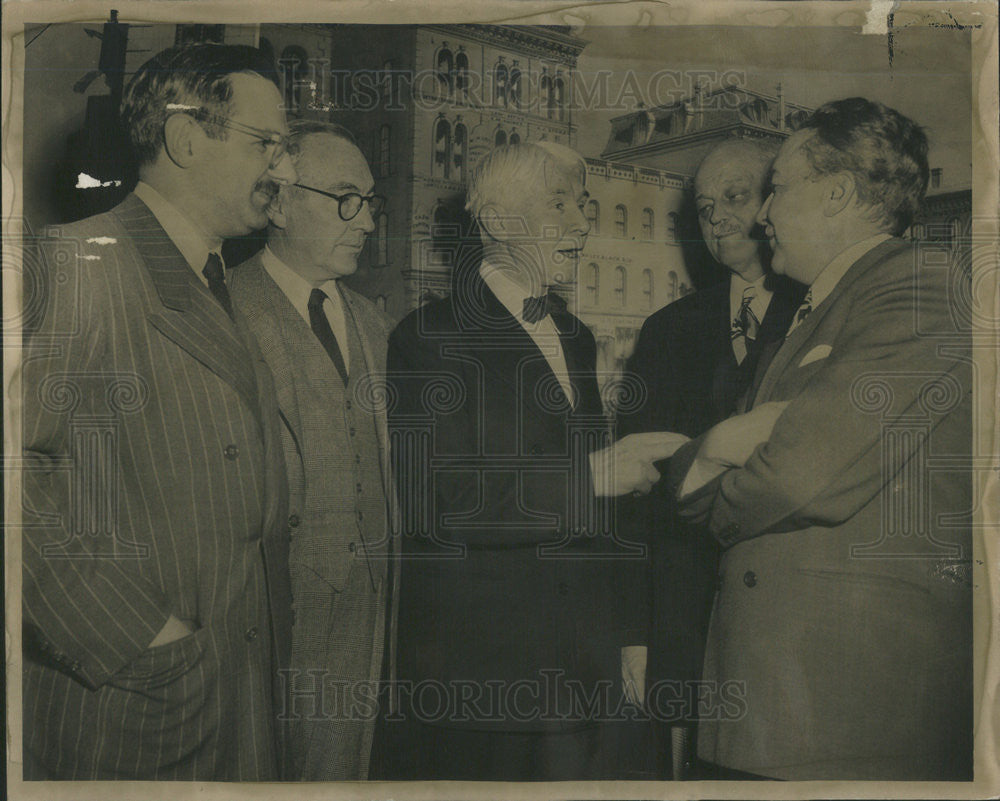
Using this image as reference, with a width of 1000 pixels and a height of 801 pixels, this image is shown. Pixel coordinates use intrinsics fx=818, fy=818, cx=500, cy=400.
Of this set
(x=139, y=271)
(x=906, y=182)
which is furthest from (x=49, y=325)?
(x=906, y=182)

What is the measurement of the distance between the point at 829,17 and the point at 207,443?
8.94 feet

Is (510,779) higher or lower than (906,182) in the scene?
lower

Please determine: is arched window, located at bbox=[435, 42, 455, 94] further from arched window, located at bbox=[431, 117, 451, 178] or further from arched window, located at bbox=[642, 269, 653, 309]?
arched window, located at bbox=[642, 269, 653, 309]

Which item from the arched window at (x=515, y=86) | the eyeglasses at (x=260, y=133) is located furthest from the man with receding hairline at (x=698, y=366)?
the eyeglasses at (x=260, y=133)

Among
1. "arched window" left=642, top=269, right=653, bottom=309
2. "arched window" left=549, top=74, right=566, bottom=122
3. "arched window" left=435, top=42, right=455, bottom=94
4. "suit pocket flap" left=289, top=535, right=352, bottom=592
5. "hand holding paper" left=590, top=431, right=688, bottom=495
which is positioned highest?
"arched window" left=435, top=42, right=455, bottom=94

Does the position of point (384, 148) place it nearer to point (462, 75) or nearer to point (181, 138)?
point (462, 75)

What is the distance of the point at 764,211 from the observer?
2951 millimetres

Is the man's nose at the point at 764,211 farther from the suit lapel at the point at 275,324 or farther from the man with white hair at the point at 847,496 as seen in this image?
the suit lapel at the point at 275,324

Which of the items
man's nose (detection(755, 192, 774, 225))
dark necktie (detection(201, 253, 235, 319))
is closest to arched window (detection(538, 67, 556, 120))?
man's nose (detection(755, 192, 774, 225))

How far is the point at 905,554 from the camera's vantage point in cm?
291

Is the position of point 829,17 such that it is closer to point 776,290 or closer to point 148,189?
point 776,290

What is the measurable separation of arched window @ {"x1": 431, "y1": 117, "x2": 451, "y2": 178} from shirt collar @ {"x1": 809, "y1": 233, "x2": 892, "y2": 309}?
138cm

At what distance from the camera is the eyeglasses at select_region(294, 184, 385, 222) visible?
9.58ft

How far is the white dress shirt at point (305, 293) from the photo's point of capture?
9.61 ft
